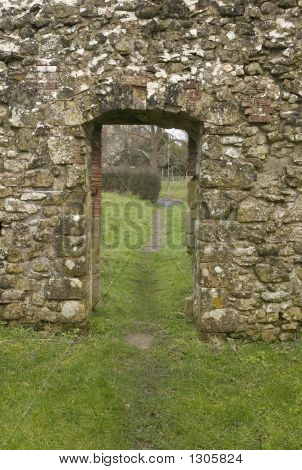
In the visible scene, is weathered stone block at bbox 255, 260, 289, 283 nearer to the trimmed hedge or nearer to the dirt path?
the dirt path

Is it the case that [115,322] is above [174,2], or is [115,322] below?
below

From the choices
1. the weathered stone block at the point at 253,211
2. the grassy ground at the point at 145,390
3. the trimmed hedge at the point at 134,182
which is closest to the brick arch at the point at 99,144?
the grassy ground at the point at 145,390

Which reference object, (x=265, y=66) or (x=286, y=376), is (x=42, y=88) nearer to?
(x=265, y=66)

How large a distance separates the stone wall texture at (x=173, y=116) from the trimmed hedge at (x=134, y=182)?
17.4 metres

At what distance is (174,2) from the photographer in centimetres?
559

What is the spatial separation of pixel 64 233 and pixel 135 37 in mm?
2540

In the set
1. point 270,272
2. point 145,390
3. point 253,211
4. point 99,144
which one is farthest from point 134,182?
point 145,390

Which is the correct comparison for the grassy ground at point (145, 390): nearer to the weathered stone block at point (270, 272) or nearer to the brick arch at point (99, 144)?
the weathered stone block at point (270, 272)

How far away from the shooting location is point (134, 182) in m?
23.4

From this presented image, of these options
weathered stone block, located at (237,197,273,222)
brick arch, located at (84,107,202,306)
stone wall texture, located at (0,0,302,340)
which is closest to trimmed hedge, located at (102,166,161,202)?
brick arch, located at (84,107,202,306)

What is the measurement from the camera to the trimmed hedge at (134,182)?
76.6 ft

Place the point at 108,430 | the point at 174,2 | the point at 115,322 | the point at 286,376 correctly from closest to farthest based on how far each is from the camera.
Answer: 1. the point at 108,430
2. the point at 286,376
3. the point at 174,2
4. the point at 115,322

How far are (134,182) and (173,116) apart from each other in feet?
57.3
